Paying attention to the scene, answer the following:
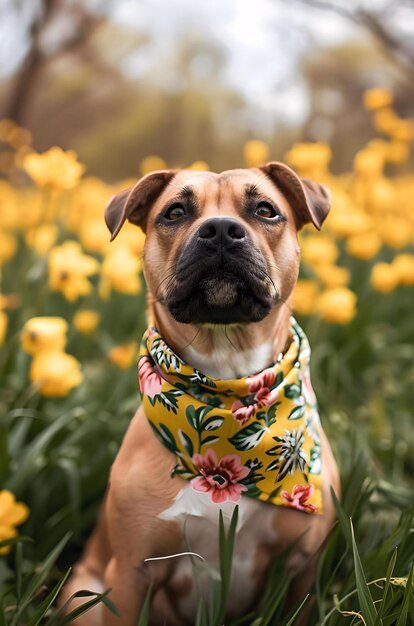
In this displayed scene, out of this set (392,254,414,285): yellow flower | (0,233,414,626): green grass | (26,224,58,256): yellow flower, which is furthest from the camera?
(392,254,414,285): yellow flower

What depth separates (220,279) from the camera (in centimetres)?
219

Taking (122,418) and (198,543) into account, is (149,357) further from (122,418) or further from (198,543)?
Result: (122,418)

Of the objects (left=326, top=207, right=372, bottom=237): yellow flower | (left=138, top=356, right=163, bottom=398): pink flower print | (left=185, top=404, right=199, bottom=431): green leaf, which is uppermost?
(left=185, top=404, right=199, bottom=431): green leaf

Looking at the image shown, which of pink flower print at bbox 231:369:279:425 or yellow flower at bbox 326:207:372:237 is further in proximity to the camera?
yellow flower at bbox 326:207:372:237

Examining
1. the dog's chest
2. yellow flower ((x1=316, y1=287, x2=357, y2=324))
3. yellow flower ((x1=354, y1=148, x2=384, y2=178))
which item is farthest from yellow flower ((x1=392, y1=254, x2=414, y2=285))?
the dog's chest

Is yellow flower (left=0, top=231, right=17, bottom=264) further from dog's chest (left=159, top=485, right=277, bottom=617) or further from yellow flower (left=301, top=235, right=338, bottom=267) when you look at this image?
dog's chest (left=159, top=485, right=277, bottom=617)

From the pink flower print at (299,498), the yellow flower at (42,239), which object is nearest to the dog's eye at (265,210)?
the pink flower print at (299,498)

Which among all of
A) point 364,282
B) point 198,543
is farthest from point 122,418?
point 364,282

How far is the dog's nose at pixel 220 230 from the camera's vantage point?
2139mm

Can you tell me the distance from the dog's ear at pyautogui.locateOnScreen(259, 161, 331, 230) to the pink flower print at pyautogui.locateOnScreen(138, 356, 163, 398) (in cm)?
74

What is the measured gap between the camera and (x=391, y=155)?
4887mm

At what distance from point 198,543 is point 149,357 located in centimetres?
64

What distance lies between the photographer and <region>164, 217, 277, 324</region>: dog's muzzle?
84.7 inches

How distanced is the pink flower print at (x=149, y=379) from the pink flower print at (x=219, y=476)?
10.0 inches
